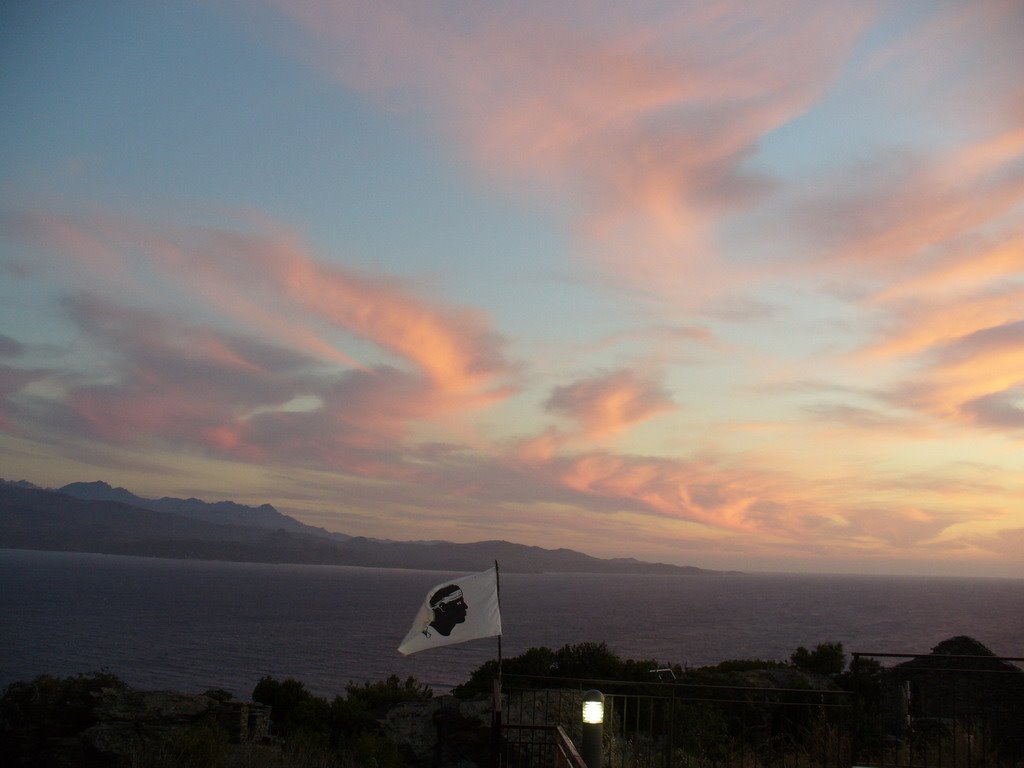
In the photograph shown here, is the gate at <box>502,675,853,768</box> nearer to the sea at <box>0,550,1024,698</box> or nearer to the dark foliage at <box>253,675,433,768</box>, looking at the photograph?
the dark foliage at <box>253,675,433,768</box>

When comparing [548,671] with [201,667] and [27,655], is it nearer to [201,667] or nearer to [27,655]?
[201,667]

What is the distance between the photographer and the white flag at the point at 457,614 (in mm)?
10992

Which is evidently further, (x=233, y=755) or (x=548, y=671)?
(x=548, y=671)

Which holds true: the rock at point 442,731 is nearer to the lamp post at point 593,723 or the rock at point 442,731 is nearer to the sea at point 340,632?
the lamp post at point 593,723

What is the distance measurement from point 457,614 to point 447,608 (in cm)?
16

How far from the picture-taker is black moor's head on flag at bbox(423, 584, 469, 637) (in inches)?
439

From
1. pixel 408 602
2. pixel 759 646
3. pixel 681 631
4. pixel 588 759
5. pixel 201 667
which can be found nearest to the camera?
pixel 588 759

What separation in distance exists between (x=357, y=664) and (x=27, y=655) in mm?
26008

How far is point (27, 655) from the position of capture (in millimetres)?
64938

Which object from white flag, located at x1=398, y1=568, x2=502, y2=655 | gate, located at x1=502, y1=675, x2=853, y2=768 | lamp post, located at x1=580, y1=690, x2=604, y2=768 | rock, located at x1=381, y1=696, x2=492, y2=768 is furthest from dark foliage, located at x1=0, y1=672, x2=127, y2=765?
lamp post, located at x1=580, y1=690, x2=604, y2=768

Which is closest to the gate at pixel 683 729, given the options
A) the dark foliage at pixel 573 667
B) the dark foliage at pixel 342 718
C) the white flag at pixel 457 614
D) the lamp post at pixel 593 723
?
the lamp post at pixel 593 723

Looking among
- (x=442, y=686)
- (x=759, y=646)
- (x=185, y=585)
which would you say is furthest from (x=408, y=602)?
(x=442, y=686)

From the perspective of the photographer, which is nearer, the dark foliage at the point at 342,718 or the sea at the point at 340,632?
the dark foliage at the point at 342,718

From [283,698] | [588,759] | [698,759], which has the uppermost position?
[588,759]
